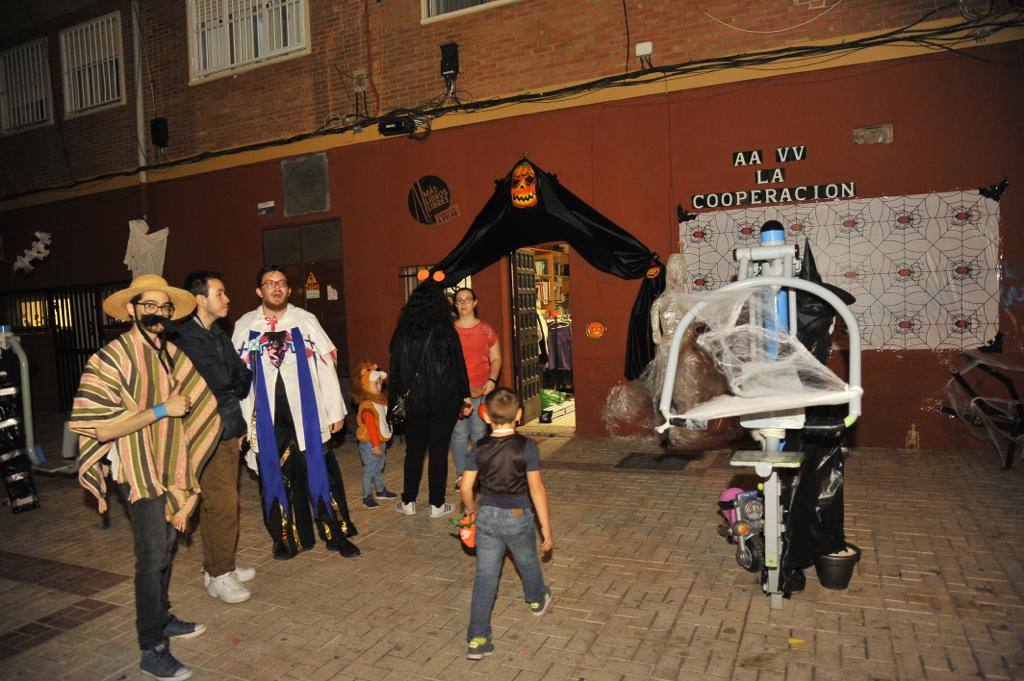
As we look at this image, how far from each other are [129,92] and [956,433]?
44.2ft

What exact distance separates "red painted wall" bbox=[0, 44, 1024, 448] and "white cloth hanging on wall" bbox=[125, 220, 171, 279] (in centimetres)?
85

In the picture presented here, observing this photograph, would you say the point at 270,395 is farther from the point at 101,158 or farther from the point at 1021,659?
the point at 101,158

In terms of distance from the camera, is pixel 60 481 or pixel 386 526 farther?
pixel 60 481

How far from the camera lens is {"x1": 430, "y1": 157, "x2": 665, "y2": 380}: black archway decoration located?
8711 mm

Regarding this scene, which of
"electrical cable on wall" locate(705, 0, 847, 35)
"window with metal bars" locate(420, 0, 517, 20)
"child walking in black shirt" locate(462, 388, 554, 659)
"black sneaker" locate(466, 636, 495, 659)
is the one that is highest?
"window with metal bars" locate(420, 0, 517, 20)

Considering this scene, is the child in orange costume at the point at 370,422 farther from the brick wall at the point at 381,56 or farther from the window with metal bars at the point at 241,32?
the window with metal bars at the point at 241,32

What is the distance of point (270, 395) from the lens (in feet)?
16.4

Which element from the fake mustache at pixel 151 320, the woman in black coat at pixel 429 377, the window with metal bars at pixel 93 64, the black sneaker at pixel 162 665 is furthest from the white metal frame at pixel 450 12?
the black sneaker at pixel 162 665

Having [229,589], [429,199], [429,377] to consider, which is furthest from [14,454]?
[429,199]

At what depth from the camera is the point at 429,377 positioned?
5762 millimetres

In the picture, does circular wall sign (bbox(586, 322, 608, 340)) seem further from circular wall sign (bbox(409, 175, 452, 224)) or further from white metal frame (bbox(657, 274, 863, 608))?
white metal frame (bbox(657, 274, 863, 608))

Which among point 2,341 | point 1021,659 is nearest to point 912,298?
point 1021,659

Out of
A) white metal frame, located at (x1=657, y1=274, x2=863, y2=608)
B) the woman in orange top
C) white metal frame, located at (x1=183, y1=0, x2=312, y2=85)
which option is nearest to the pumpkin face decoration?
the woman in orange top

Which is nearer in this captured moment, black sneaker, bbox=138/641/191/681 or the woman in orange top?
black sneaker, bbox=138/641/191/681
